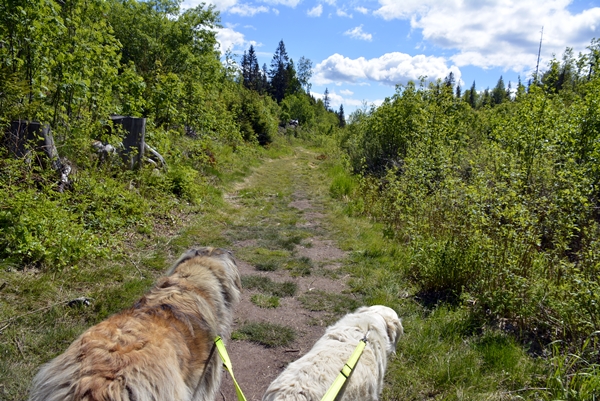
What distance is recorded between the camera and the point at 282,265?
624 cm

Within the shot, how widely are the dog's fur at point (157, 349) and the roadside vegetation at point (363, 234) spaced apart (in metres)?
1.35

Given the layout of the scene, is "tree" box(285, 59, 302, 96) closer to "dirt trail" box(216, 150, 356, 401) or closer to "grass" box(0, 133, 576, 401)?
"dirt trail" box(216, 150, 356, 401)

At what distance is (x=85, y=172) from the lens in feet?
20.5

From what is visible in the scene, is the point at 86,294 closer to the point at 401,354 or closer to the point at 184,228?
the point at 184,228

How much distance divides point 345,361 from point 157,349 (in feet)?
4.07

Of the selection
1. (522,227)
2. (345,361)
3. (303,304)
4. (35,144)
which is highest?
(35,144)

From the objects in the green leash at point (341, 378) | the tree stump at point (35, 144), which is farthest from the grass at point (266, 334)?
the tree stump at point (35, 144)

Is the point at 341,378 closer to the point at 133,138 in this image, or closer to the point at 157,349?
the point at 157,349

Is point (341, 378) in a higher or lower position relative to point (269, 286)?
higher

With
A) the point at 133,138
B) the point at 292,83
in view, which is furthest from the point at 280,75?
the point at 133,138

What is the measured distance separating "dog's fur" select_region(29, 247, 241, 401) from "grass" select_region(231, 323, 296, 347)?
43.0 inches

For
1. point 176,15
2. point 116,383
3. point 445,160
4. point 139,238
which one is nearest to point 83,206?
point 139,238

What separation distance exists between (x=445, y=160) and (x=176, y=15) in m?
15.8

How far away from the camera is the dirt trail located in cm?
369
